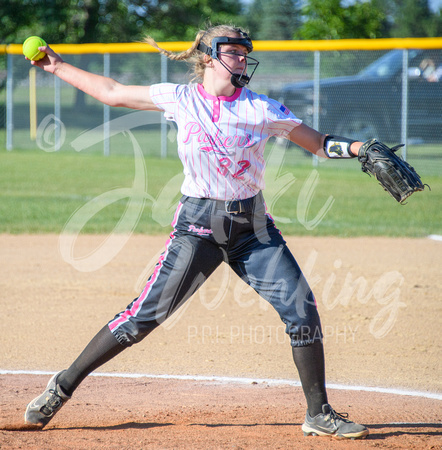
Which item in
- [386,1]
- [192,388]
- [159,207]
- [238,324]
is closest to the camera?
[192,388]

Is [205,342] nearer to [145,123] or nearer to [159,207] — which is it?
[159,207]

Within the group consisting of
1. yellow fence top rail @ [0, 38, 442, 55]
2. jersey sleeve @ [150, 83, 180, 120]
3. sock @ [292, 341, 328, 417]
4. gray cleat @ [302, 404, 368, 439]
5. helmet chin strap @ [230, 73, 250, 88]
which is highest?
yellow fence top rail @ [0, 38, 442, 55]

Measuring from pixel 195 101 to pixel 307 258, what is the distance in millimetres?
4479

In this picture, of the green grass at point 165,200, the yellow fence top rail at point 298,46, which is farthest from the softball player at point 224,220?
the yellow fence top rail at point 298,46

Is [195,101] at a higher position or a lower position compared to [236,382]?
higher

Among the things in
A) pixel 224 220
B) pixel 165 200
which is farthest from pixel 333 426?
pixel 165 200

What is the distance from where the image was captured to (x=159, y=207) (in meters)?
11.1

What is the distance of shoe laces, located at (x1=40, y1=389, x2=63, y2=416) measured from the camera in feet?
10.6

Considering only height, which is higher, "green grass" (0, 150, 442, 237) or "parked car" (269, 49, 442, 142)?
"parked car" (269, 49, 442, 142)

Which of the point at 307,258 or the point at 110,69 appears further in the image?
the point at 110,69

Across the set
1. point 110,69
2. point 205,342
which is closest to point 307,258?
point 205,342

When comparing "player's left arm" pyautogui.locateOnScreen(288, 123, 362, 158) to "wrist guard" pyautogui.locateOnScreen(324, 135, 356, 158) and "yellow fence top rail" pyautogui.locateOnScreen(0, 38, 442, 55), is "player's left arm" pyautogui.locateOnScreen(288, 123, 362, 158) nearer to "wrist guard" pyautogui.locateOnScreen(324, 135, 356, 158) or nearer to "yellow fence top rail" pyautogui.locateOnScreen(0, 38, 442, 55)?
"wrist guard" pyautogui.locateOnScreen(324, 135, 356, 158)

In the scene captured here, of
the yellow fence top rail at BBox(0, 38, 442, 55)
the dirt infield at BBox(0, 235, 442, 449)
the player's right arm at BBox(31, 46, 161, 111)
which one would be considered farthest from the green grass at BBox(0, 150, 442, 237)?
the player's right arm at BBox(31, 46, 161, 111)

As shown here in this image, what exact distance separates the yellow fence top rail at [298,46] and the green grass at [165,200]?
8.56ft
